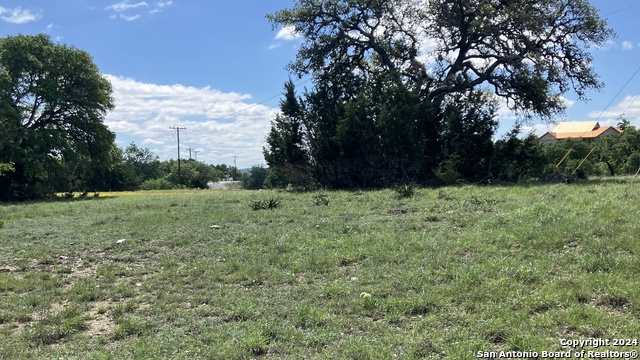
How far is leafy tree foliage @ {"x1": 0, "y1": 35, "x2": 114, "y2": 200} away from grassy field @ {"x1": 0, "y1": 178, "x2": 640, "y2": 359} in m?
27.0

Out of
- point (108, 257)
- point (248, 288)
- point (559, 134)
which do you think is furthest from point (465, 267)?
point (559, 134)

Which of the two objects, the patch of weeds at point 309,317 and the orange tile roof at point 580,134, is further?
the orange tile roof at point 580,134

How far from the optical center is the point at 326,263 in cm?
677

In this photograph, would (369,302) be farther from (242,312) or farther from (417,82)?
(417,82)

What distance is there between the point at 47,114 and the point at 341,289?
3891 cm

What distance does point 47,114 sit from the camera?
116 ft

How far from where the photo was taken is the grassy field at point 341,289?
387cm

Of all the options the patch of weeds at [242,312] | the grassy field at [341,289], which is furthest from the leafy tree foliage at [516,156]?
the patch of weeds at [242,312]

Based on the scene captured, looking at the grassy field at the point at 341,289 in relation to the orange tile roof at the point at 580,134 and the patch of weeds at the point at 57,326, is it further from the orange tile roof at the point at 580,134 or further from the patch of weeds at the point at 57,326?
the orange tile roof at the point at 580,134

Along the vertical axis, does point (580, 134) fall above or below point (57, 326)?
above

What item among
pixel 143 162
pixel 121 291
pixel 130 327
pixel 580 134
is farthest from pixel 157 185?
pixel 580 134

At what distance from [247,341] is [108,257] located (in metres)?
5.77

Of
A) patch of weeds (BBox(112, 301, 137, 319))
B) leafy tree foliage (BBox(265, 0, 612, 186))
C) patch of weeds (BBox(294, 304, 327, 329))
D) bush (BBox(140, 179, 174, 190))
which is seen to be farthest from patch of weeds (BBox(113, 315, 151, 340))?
bush (BBox(140, 179, 174, 190))

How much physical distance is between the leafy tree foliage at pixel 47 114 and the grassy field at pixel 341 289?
27.0 m
